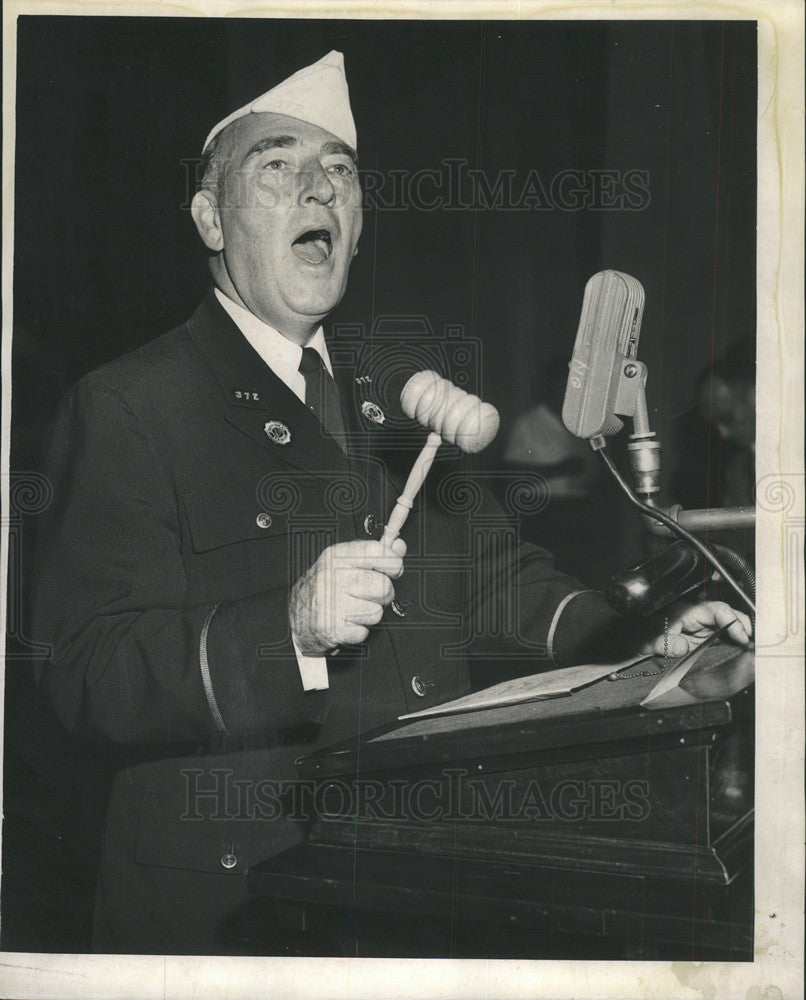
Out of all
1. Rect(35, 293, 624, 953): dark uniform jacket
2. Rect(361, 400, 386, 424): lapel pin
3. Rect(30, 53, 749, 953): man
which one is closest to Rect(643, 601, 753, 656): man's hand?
Rect(30, 53, 749, 953): man

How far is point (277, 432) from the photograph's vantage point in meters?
1.86

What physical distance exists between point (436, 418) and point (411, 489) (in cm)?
12

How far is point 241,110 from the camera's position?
6.34 ft

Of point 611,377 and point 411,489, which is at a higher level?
point 611,377

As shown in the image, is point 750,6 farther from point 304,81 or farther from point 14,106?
point 14,106

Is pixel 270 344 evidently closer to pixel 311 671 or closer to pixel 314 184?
pixel 314 184

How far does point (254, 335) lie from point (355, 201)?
291 millimetres

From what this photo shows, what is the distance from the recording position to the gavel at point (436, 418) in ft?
5.82

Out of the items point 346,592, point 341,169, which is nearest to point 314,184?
point 341,169

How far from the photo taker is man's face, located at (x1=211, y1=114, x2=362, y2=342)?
1902 mm

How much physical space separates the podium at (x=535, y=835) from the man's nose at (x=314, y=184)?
887 mm

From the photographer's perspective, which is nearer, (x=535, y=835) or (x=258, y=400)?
(x=535, y=835)

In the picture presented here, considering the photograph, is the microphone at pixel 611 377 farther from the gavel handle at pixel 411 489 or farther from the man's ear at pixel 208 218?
the man's ear at pixel 208 218

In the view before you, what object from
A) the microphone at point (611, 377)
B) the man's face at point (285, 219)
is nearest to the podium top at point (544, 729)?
the microphone at point (611, 377)
